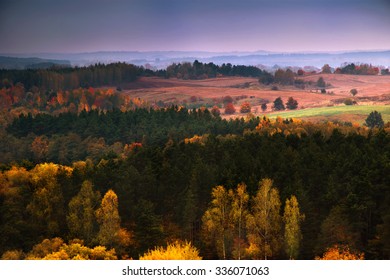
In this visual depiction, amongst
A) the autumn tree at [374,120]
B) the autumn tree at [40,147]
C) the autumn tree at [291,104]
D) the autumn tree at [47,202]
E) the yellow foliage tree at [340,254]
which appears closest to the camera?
the yellow foliage tree at [340,254]

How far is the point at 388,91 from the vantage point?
12.8m

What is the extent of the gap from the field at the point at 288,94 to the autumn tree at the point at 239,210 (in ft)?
6.73

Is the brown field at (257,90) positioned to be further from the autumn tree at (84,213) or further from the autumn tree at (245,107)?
the autumn tree at (84,213)

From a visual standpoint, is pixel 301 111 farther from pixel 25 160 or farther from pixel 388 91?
pixel 25 160

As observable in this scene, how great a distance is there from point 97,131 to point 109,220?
2.17 meters

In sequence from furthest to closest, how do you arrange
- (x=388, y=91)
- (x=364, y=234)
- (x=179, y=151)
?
(x=388, y=91) → (x=179, y=151) → (x=364, y=234)

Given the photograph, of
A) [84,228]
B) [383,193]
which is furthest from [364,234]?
[84,228]

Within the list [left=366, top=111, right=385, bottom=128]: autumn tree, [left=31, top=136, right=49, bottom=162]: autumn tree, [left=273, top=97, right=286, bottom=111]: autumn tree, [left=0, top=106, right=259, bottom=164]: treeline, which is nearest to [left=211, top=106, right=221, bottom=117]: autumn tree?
[left=0, top=106, right=259, bottom=164]: treeline

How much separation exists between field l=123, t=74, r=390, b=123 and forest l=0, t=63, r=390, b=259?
1.48 feet

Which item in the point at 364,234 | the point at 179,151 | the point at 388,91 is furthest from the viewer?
the point at 388,91

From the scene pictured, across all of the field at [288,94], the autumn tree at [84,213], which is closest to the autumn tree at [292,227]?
the field at [288,94]

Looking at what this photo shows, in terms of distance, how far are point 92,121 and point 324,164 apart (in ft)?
17.4

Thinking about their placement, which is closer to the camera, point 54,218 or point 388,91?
point 54,218

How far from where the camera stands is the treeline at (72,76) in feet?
41.1
